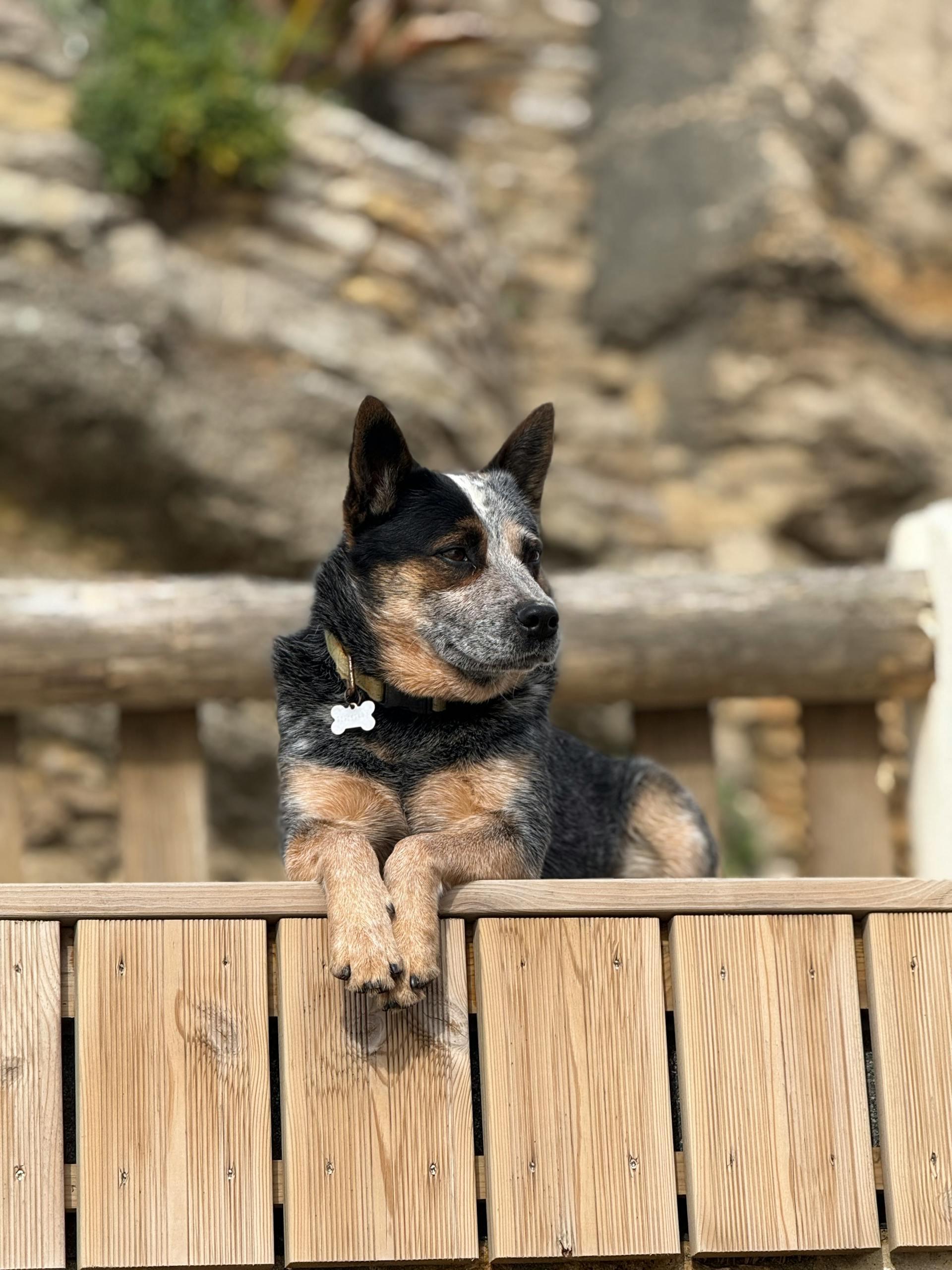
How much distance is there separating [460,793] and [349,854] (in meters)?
0.37

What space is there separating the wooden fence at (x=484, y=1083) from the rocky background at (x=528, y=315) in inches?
145

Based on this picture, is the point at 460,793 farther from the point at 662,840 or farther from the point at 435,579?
the point at 662,840

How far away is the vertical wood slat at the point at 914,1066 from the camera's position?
2.56 m

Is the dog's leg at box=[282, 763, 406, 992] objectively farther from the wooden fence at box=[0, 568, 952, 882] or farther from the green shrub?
the green shrub

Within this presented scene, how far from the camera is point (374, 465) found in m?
3.07

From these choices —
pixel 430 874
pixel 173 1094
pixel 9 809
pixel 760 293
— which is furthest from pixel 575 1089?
pixel 760 293

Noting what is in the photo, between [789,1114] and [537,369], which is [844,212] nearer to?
[537,369]

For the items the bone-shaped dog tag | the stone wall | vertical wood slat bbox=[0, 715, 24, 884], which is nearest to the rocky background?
the stone wall

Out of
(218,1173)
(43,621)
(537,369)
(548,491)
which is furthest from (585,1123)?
(537,369)

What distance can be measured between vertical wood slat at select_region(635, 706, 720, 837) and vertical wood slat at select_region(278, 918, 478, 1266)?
1591 millimetres

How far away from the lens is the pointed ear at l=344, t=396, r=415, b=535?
9.76 feet

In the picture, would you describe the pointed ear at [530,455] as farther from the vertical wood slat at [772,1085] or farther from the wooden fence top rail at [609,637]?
the vertical wood slat at [772,1085]

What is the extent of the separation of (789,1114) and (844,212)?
645 cm

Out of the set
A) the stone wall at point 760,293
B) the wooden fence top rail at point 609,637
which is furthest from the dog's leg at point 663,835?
the stone wall at point 760,293
